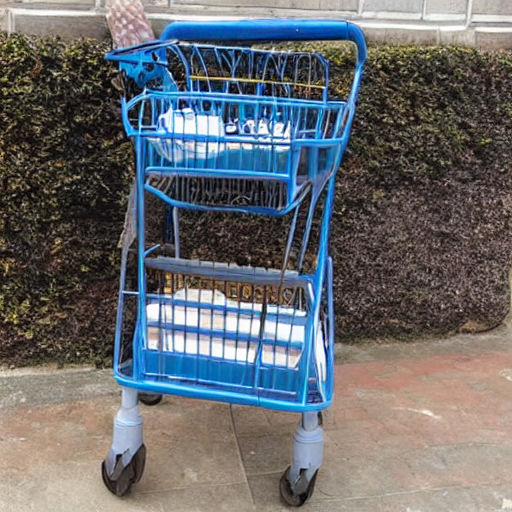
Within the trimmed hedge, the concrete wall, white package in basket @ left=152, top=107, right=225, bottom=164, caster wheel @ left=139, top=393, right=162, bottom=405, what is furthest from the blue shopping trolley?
the concrete wall

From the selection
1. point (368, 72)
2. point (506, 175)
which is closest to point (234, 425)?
point (368, 72)

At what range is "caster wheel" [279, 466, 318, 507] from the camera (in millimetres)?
2322

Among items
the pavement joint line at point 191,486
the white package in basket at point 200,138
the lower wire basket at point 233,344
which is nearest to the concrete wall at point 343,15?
the white package in basket at point 200,138

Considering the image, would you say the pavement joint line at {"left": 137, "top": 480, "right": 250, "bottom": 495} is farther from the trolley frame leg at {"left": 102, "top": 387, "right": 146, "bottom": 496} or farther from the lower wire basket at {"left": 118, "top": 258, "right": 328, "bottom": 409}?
the lower wire basket at {"left": 118, "top": 258, "right": 328, "bottom": 409}

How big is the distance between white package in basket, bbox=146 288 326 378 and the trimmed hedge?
40.5 inches

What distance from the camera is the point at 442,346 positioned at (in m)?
3.78

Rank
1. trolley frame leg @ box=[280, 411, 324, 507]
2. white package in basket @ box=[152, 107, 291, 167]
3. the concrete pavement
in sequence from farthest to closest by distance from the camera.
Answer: the concrete pavement
trolley frame leg @ box=[280, 411, 324, 507]
white package in basket @ box=[152, 107, 291, 167]

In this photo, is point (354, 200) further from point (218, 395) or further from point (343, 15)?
point (218, 395)

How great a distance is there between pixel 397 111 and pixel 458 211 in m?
0.70

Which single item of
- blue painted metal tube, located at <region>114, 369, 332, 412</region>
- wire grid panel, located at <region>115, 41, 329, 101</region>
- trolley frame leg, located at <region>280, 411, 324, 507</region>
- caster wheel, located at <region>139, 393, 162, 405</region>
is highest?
wire grid panel, located at <region>115, 41, 329, 101</region>

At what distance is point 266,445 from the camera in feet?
9.03

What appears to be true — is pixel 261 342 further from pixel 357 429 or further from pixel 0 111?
pixel 0 111

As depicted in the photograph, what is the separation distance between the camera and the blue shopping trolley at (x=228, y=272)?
202 cm

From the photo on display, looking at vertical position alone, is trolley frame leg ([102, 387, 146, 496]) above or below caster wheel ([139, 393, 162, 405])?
above
